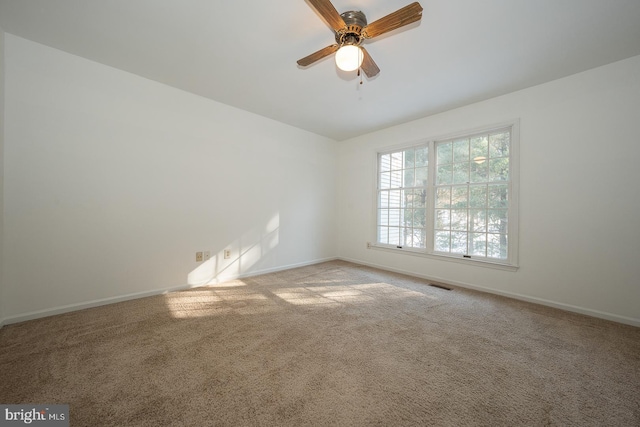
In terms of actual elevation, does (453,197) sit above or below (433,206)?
above

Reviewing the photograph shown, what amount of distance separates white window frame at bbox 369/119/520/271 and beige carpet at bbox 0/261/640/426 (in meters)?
0.70

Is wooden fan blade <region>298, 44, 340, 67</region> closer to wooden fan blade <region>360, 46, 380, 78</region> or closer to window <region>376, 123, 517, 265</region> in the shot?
wooden fan blade <region>360, 46, 380, 78</region>

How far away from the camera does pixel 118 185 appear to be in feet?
8.82

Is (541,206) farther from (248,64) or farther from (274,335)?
(248,64)

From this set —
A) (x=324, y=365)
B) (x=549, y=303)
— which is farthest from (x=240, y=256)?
(x=549, y=303)

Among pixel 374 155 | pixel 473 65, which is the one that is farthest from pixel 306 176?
pixel 473 65

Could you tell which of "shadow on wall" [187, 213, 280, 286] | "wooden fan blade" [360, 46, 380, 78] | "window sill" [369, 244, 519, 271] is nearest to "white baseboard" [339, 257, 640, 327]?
"window sill" [369, 244, 519, 271]

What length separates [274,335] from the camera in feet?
6.73

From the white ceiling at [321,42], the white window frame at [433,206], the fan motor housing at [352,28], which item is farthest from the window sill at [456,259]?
the fan motor housing at [352,28]

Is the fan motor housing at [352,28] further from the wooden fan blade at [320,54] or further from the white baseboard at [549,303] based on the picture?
the white baseboard at [549,303]

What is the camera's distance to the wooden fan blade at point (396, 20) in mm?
1494

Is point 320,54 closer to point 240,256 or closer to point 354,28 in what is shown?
point 354,28

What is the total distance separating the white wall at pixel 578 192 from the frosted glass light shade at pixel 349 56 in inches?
99.2

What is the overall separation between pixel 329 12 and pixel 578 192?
3.26 meters
